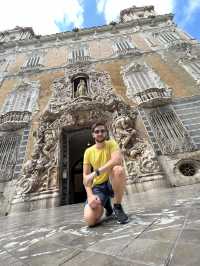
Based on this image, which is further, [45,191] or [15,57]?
[15,57]

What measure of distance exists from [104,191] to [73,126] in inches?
255

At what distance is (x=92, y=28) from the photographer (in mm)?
18469

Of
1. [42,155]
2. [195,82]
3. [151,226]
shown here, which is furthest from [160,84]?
[151,226]

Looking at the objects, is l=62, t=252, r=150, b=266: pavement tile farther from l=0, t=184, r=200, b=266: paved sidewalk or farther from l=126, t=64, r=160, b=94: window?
l=126, t=64, r=160, b=94: window

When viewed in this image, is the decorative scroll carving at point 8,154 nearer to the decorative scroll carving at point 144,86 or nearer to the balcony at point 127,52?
the decorative scroll carving at point 144,86

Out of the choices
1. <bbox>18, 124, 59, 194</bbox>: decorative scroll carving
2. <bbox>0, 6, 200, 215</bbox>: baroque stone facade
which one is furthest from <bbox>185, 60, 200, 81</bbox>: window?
<bbox>18, 124, 59, 194</bbox>: decorative scroll carving

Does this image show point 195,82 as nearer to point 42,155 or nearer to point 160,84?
point 160,84

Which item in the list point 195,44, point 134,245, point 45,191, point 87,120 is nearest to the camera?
point 134,245

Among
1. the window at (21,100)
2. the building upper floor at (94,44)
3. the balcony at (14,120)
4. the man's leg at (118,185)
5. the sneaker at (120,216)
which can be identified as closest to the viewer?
the sneaker at (120,216)

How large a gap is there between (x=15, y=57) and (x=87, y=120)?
38.1ft

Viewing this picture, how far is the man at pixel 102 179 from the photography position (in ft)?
6.97

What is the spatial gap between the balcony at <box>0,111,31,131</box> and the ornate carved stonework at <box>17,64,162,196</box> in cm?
105

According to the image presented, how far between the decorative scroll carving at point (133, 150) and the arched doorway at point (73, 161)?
200 centimetres

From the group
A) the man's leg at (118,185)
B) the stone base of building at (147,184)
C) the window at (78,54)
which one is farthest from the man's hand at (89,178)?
the window at (78,54)
